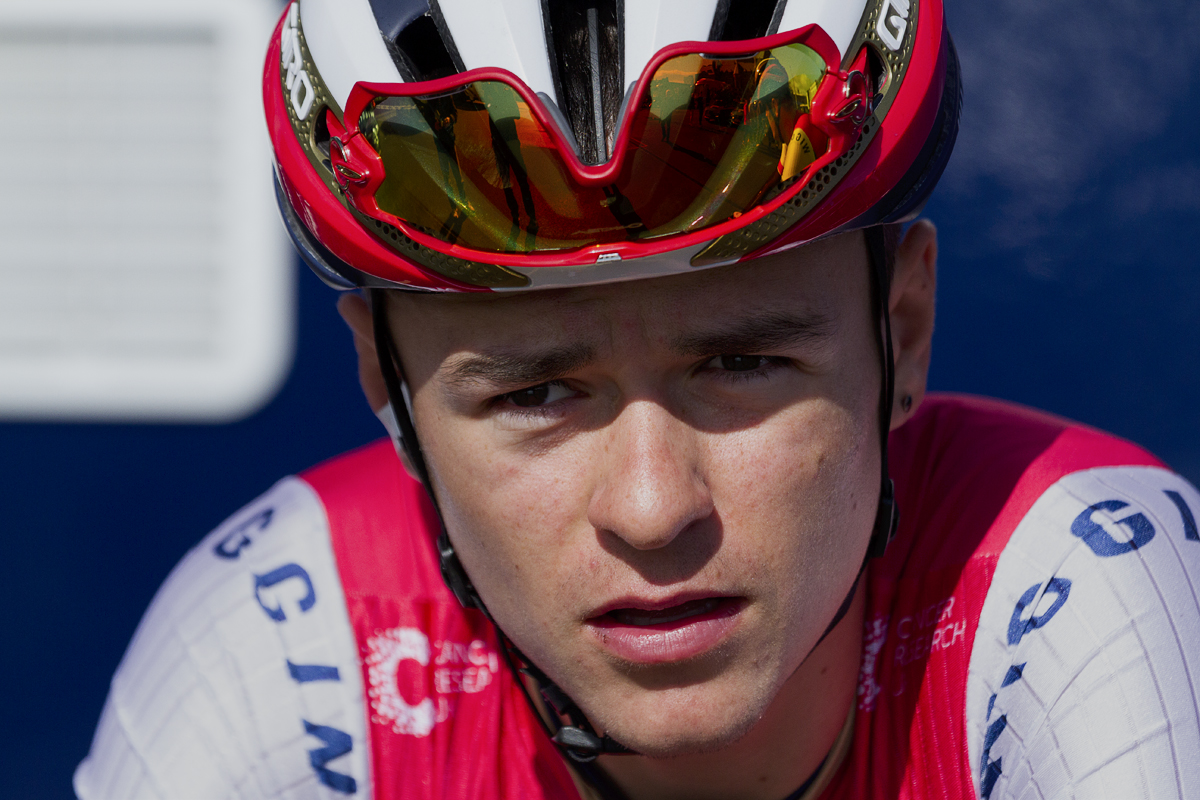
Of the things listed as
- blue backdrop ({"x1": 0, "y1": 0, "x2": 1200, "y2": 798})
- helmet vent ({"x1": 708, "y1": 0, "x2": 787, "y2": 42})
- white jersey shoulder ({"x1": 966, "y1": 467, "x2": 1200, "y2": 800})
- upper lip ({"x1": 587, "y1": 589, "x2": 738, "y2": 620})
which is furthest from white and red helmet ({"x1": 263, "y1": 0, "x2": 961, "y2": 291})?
blue backdrop ({"x1": 0, "y1": 0, "x2": 1200, "y2": 798})

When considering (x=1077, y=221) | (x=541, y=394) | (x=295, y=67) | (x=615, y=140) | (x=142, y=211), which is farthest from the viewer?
(x=142, y=211)

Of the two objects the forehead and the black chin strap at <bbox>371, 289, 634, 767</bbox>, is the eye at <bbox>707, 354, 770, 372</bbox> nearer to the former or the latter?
the forehead

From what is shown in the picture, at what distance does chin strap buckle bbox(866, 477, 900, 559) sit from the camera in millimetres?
1254

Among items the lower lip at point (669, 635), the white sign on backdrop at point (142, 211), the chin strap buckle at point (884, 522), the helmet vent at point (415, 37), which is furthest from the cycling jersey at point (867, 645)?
the white sign on backdrop at point (142, 211)

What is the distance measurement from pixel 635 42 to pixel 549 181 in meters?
0.16

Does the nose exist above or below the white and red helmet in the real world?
below

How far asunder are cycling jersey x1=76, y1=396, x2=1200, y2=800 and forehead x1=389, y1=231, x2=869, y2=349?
0.39 m

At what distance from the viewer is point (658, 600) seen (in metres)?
1.06

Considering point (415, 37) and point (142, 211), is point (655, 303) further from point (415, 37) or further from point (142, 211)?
point (142, 211)

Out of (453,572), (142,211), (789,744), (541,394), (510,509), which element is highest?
(142,211)

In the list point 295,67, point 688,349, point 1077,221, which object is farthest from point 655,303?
point 1077,221

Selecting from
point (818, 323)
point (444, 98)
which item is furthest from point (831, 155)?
point (444, 98)

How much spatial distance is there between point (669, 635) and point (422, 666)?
1.53 ft

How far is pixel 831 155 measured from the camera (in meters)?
1.04
